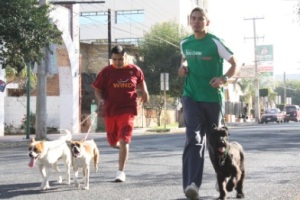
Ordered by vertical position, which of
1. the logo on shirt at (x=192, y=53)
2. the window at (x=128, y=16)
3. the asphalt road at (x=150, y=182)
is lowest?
the asphalt road at (x=150, y=182)

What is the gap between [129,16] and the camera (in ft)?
208

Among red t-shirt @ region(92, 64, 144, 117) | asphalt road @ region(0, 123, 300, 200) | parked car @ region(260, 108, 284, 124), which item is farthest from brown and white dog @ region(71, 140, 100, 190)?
parked car @ region(260, 108, 284, 124)

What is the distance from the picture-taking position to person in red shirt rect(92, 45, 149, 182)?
309 inches

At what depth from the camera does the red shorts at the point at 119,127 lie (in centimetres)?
786

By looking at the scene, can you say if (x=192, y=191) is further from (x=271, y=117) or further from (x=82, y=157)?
(x=271, y=117)

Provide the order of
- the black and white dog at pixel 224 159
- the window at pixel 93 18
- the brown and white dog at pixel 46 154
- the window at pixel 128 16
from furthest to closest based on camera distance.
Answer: the window at pixel 93 18 → the window at pixel 128 16 → the brown and white dog at pixel 46 154 → the black and white dog at pixel 224 159

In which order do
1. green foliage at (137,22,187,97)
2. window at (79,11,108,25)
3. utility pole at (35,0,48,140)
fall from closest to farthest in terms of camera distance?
utility pole at (35,0,48,140), green foliage at (137,22,187,97), window at (79,11,108,25)

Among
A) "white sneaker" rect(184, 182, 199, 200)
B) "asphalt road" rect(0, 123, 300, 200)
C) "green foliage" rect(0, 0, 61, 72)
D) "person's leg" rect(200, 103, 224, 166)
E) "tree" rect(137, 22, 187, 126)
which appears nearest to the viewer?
"white sneaker" rect(184, 182, 199, 200)

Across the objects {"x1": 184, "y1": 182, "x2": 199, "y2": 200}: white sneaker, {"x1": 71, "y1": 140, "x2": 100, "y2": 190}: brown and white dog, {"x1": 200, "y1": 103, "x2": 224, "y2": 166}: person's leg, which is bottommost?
{"x1": 184, "y1": 182, "x2": 199, "y2": 200}: white sneaker

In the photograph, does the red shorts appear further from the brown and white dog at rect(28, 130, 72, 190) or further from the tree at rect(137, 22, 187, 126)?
the tree at rect(137, 22, 187, 126)

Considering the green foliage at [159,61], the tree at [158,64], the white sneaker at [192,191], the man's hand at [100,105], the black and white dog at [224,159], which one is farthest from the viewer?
the green foliage at [159,61]

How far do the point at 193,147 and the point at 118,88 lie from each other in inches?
85.8

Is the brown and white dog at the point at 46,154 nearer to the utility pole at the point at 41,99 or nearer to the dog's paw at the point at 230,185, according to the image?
the dog's paw at the point at 230,185

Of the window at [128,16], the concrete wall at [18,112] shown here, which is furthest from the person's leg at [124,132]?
the window at [128,16]
